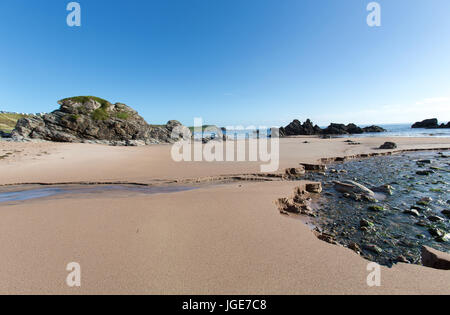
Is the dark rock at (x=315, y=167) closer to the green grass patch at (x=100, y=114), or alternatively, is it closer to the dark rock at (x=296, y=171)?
Result: the dark rock at (x=296, y=171)

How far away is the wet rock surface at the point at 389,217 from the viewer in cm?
352

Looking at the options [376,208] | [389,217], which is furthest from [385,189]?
[389,217]

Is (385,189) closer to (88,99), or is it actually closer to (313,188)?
(313,188)

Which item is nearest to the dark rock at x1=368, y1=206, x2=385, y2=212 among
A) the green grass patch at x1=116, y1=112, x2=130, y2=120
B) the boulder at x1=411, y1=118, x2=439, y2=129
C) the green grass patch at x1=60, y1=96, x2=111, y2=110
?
the green grass patch at x1=116, y1=112, x2=130, y2=120

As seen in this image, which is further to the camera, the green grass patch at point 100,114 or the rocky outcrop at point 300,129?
the rocky outcrop at point 300,129

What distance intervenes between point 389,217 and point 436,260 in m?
2.31

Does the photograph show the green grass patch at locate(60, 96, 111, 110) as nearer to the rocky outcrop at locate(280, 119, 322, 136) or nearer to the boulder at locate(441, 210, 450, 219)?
the boulder at locate(441, 210, 450, 219)

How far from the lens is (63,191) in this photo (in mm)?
6973

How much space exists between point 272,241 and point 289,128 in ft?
216

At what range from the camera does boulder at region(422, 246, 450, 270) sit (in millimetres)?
2705

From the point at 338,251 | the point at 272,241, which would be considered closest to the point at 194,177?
the point at 272,241

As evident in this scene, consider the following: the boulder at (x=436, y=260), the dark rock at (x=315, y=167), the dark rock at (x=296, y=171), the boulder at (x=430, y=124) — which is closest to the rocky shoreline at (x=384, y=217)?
→ the boulder at (x=436, y=260)

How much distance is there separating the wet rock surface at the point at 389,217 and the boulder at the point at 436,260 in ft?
0.80

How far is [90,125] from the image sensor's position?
2756 centimetres
